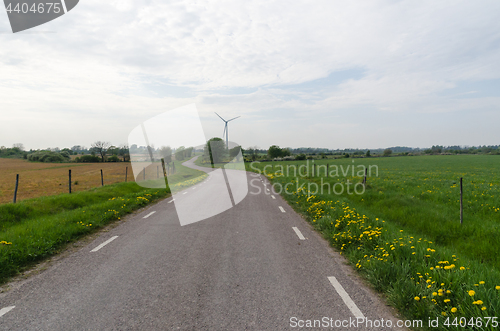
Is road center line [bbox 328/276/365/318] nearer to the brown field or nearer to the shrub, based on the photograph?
the brown field

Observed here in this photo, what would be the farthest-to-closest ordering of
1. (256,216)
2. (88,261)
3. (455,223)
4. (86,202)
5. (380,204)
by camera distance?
(86,202) < (380,204) < (256,216) < (455,223) < (88,261)

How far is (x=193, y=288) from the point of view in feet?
14.1

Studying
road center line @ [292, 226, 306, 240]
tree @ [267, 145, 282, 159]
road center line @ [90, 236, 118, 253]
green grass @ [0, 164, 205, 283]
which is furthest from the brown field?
A: tree @ [267, 145, 282, 159]

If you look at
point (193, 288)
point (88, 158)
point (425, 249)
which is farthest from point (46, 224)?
point (88, 158)

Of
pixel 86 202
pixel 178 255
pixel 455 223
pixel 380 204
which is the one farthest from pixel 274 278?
pixel 86 202

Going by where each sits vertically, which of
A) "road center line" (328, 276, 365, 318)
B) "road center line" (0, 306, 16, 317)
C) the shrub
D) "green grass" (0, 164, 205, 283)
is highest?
the shrub

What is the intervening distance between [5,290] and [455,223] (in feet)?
34.5

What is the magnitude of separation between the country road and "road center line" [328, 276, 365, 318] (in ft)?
0.04

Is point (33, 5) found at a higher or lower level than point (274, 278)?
higher

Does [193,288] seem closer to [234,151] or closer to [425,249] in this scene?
[425,249]

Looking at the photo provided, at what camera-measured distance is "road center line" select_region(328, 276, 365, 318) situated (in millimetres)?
3596

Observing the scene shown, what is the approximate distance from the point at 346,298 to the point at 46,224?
26.3 ft

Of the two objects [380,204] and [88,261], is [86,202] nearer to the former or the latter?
[88,261]

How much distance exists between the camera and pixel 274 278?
4.66 m
